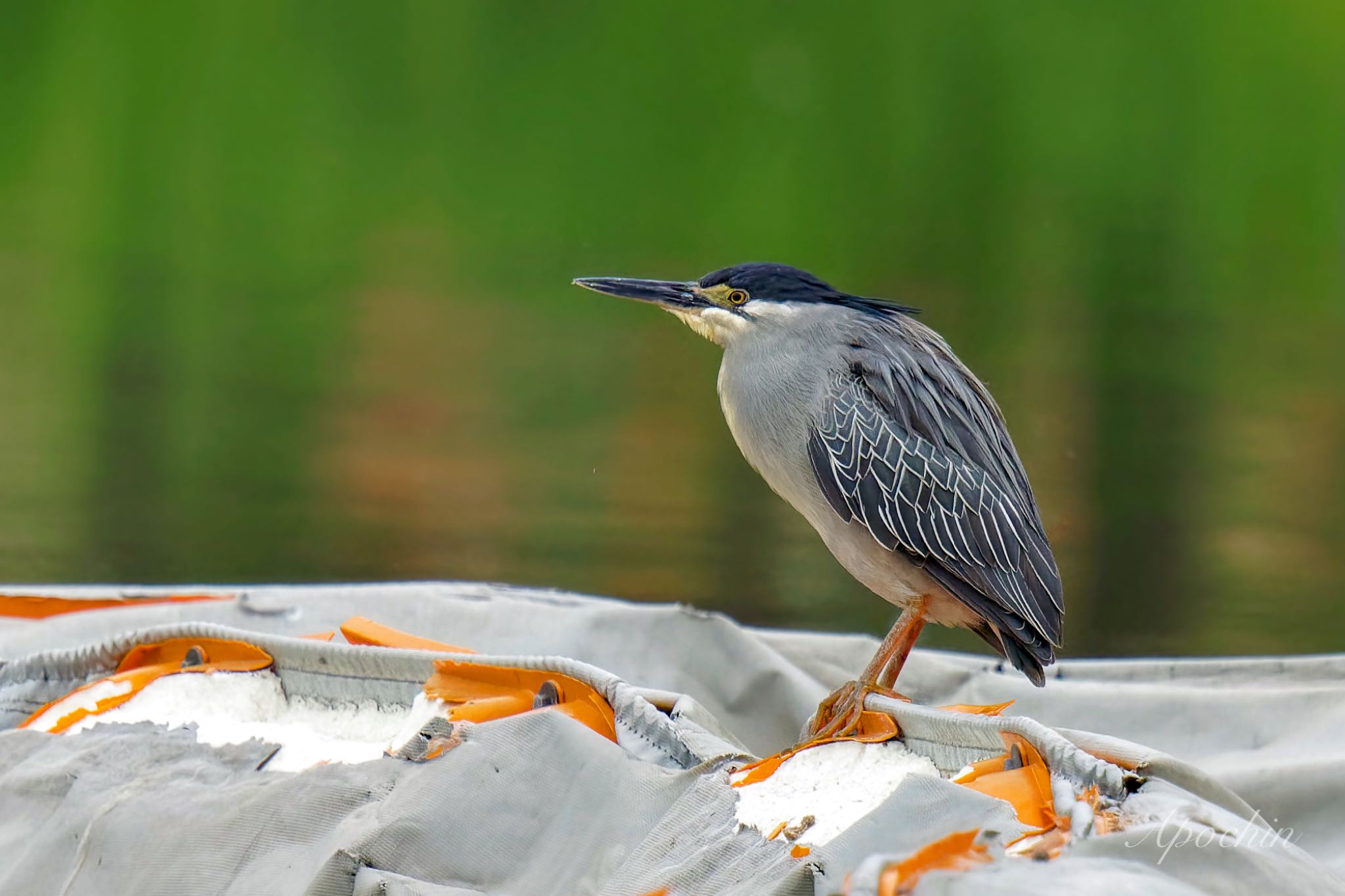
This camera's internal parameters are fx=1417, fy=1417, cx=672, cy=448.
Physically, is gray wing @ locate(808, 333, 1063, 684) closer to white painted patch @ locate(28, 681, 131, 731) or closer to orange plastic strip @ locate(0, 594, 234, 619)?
white painted patch @ locate(28, 681, 131, 731)

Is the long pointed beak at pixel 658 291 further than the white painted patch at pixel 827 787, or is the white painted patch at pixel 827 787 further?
the long pointed beak at pixel 658 291

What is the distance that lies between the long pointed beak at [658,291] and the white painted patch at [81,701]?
0.85m

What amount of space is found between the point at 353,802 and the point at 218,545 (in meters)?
2.86

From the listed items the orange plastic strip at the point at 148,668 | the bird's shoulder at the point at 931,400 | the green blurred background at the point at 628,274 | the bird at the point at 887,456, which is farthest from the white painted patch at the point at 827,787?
the green blurred background at the point at 628,274

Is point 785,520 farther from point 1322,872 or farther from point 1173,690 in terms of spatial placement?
point 1322,872

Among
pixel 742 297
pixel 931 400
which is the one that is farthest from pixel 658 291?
pixel 931 400

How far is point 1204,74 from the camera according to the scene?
9.16m

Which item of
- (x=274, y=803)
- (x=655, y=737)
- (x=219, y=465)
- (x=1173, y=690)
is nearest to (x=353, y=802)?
(x=274, y=803)

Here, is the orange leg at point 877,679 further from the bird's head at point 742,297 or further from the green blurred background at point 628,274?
the green blurred background at point 628,274

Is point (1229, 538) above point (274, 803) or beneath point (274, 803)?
beneath

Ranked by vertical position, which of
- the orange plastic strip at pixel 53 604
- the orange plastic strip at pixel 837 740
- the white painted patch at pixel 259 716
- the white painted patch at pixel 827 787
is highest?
the orange plastic strip at pixel 837 740

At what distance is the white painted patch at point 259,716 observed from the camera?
5.18 ft

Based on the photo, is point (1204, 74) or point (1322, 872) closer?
point (1322, 872)

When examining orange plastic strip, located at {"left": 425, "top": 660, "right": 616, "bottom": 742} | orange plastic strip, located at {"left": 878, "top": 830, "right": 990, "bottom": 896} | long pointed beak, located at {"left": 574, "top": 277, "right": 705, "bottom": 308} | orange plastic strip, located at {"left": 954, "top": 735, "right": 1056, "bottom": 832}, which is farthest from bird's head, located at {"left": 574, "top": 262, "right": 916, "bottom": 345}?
orange plastic strip, located at {"left": 878, "top": 830, "right": 990, "bottom": 896}
